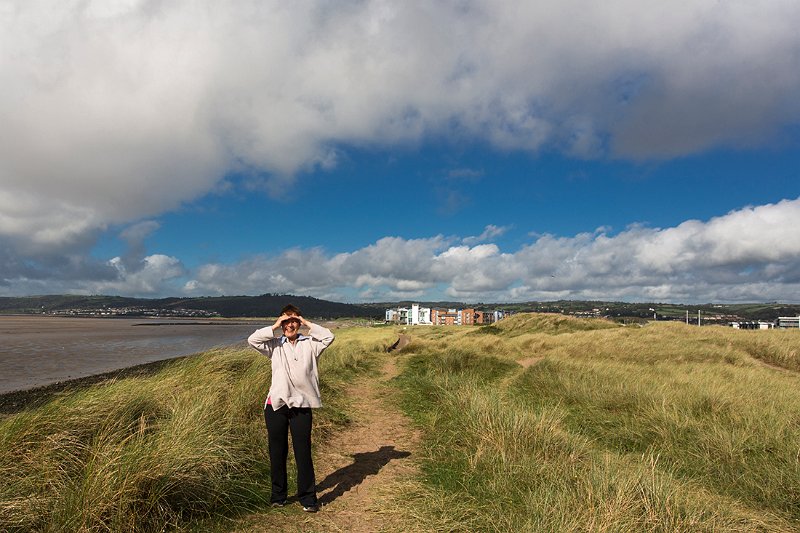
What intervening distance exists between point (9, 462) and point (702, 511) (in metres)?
7.10

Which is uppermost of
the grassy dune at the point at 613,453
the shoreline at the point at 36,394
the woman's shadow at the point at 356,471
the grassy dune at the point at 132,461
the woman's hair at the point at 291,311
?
the woman's hair at the point at 291,311

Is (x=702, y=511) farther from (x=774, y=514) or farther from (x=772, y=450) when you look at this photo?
(x=772, y=450)

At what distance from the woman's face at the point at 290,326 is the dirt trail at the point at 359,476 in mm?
2008

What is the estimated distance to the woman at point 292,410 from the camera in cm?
496

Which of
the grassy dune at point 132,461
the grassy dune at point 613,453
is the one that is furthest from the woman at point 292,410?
the grassy dune at point 613,453

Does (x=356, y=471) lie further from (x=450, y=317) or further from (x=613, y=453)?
(x=450, y=317)

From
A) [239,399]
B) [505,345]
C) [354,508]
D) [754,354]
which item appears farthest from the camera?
[505,345]

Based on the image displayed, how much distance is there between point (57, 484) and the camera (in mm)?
4336

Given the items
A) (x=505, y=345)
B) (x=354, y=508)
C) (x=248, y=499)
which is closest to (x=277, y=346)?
(x=248, y=499)

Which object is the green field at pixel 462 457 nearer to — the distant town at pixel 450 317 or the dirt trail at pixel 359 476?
the dirt trail at pixel 359 476

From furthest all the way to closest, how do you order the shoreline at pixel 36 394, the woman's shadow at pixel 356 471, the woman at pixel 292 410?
the shoreline at pixel 36 394 → the woman's shadow at pixel 356 471 → the woman at pixel 292 410

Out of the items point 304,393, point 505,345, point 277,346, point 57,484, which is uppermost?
point 277,346

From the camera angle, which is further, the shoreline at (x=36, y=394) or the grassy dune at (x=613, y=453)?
the shoreline at (x=36, y=394)

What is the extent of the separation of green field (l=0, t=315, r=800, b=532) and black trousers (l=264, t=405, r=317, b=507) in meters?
0.38
